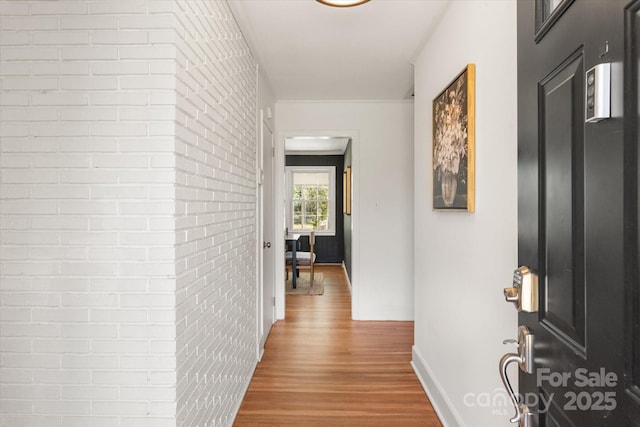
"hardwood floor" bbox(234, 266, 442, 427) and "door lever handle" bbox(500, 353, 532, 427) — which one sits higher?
"door lever handle" bbox(500, 353, 532, 427)

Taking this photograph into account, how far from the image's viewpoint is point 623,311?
0.52 metres

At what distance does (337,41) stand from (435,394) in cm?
248

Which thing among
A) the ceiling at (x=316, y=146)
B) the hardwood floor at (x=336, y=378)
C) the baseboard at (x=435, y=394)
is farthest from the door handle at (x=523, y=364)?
the ceiling at (x=316, y=146)

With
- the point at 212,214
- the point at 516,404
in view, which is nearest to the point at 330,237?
the point at 212,214

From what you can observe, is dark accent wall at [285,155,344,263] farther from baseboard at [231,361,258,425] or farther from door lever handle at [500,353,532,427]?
door lever handle at [500,353,532,427]

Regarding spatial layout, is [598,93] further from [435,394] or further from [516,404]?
[435,394]

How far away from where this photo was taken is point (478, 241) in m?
1.77

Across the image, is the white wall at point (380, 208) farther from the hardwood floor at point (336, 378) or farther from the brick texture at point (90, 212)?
the brick texture at point (90, 212)

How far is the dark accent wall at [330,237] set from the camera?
8219 millimetres

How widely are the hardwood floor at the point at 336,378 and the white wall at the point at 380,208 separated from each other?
1.01 feet

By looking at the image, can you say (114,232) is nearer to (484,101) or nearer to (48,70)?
(48,70)

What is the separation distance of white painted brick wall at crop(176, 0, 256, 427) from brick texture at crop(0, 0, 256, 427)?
64 millimetres

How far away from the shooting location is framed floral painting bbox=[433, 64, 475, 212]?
183 cm

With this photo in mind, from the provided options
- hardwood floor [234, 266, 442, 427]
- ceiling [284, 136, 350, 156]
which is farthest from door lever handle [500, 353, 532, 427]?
ceiling [284, 136, 350, 156]
